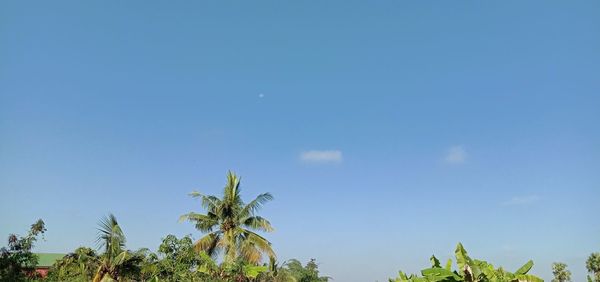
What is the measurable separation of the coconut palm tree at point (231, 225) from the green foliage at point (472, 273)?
16197 millimetres

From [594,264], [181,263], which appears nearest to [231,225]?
[181,263]

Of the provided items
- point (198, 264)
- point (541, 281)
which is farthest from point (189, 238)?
point (541, 281)

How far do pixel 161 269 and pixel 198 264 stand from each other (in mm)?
2016

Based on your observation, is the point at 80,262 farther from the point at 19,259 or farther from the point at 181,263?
the point at 19,259

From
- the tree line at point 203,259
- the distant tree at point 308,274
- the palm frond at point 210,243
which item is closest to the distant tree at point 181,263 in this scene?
the tree line at point 203,259

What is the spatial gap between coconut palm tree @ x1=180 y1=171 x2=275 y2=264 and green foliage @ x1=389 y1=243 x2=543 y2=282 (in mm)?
16197

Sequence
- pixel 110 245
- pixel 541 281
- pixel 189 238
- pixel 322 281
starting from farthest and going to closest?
pixel 322 281
pixel 110 245
pixel 189 238
pixel 541 281

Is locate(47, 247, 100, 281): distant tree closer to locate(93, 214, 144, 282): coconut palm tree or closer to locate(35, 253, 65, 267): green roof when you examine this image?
locate(93, 214, 144, 282): coconut palm tree

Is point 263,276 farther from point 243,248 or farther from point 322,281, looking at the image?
point 322,281

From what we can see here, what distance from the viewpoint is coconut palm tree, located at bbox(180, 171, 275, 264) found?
84.1ft

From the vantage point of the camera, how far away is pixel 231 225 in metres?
26.2

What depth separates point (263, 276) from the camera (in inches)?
1298

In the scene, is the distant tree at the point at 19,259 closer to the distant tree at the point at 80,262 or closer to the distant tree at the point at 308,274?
the distant tree at the point at 80,262

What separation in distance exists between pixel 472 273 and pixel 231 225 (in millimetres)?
18021
